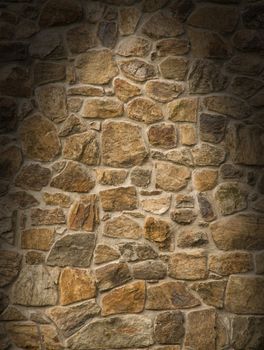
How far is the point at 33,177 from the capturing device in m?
2.20

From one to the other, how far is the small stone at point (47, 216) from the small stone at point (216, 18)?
1.32 metres

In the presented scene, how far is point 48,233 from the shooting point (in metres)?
2.17

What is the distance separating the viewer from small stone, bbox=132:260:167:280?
2168mm

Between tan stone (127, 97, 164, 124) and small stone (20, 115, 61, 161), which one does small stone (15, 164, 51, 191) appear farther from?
tan stone (127, 97, 164, 124)

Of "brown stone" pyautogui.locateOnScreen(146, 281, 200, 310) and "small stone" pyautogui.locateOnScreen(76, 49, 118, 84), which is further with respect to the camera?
"small stone" pyautogui.locateOnScreen(76, 49, 118, 84)

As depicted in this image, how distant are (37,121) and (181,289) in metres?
1.22

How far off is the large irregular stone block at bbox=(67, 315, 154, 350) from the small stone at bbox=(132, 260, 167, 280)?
21 cm

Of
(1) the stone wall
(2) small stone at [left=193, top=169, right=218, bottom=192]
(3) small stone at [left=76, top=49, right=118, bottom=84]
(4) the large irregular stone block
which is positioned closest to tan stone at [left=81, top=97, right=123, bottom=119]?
(1) the stone wall

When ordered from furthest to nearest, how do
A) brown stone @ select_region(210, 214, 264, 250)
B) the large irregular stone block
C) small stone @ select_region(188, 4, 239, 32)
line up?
small stone @ select_region(188, 4, 239, 32), brown stone @ select_region(210, 214, 264, 250), the large irregular stone block

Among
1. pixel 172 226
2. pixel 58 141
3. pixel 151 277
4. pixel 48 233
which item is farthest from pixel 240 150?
pixel 48 233

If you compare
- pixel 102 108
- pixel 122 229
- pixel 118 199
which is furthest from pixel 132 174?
pixel 102 108

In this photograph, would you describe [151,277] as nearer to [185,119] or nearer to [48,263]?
[48,263]

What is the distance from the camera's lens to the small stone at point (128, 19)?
2293 millimetres

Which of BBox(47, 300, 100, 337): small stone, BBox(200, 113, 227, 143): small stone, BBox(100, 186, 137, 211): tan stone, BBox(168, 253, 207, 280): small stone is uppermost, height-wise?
BBox(200, 113, 227, 143): small stone
